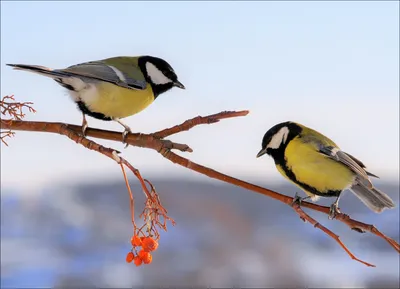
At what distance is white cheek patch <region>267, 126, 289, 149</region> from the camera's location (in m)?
1.92

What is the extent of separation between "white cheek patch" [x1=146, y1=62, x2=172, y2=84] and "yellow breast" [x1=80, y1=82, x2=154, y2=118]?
0.25ft

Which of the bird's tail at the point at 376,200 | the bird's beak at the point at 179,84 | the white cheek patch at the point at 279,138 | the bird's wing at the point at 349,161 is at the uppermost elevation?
the bird's beak at the point at 179,84

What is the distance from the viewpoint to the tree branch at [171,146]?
1.17m

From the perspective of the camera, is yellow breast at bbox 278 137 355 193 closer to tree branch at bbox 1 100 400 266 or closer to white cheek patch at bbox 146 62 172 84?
white cheek patch at bbox 146 62 172 84

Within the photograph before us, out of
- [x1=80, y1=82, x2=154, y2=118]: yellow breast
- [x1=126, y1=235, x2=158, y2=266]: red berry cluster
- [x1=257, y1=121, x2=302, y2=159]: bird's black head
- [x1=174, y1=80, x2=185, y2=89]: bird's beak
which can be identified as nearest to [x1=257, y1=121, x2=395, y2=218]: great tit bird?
[x1=257, y1=121, x2=302, y2=159]: bird's black head

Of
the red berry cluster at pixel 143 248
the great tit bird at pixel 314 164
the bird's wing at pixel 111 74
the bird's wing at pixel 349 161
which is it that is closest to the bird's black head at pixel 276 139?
the great tit bird at pixel 314 164

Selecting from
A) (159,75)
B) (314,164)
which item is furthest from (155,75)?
(314,164)

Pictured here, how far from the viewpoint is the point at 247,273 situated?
3643 mm

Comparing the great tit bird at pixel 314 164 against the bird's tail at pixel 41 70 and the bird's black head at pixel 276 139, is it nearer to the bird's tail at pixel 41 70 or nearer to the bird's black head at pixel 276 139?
the bird's black head at pixel 276 139

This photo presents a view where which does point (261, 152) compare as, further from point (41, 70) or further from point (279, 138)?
point (41, 70)

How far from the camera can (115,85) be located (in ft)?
5.87

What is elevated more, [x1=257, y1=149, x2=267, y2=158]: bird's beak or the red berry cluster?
[x1=257, y1=149, x2=267, y2=158]: bird's beak

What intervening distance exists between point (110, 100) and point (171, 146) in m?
0.54

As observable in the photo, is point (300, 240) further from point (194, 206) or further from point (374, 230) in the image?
point (374, 230)
